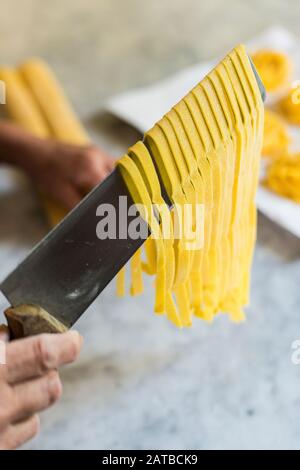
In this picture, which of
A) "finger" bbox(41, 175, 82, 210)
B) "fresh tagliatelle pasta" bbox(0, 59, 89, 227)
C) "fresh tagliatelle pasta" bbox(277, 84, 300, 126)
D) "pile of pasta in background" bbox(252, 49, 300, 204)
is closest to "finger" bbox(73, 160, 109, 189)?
"finger" bbox(41, 175, 82, 210)

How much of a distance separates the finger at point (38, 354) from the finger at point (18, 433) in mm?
59

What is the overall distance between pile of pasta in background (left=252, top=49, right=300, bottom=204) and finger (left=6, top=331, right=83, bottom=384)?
1.68ft

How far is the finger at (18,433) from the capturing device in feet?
2.15

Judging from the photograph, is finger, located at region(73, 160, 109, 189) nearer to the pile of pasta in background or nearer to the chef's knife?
the pile of pasta in background

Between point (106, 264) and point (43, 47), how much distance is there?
2.90 feet

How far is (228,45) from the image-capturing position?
1.36 m

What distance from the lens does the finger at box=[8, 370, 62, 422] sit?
637 mm

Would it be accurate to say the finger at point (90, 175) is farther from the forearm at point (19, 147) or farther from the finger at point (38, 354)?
the finger at point (38, 354)

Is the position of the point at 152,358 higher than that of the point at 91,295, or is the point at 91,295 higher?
the point at 91,295

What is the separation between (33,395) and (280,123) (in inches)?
27.4

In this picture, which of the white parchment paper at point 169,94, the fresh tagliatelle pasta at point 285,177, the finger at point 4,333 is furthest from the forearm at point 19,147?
the finger at point 4,333

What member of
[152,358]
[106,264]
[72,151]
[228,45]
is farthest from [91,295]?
[228,45]

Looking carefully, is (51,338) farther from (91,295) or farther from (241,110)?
(241,110)

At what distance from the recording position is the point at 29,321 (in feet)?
1.97
